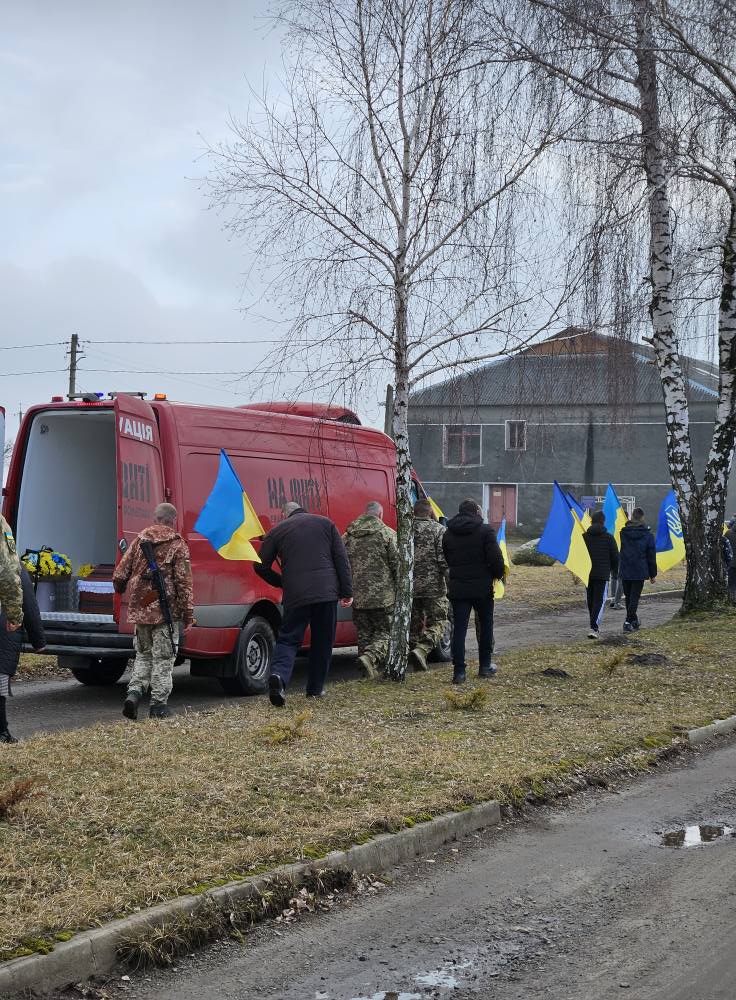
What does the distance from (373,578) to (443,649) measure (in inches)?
71.8

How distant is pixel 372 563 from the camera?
1254 centimetres

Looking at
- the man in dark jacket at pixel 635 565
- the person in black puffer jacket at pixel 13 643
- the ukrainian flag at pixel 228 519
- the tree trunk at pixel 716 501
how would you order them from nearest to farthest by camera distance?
the person in black puffer jacket at pixel 13 643 < the ukrainian flag at pixel 228 519 < the tree trunk at pixel 716 501 < the man in dark jacket at pixel 635 565

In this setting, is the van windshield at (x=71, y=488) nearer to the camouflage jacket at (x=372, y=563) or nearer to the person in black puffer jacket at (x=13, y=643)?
the camouflage jacket at (x=372, y=563)

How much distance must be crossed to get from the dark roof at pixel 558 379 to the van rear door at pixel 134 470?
2.86 meters

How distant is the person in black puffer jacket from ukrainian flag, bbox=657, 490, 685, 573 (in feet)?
47.5

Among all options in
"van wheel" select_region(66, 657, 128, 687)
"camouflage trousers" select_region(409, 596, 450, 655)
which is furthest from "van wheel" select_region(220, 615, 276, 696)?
"camouflage trousers" select_region(409, 596, 450, 655)

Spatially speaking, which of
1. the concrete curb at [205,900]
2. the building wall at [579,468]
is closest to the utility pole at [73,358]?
the building wall at [579,468]

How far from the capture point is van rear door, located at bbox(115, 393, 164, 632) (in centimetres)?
1027

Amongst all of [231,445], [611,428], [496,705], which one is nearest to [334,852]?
[496,705]

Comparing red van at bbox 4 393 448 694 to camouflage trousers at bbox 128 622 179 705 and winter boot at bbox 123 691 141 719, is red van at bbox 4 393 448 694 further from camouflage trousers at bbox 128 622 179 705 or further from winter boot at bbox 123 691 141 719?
winter boot at bbox 123 691 141 719

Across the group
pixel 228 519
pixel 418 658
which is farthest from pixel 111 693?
pixel 418 658

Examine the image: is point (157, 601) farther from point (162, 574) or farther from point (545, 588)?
point (545, 588)

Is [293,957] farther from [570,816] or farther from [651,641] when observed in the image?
[651,641]

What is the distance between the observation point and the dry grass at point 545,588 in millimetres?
22938
